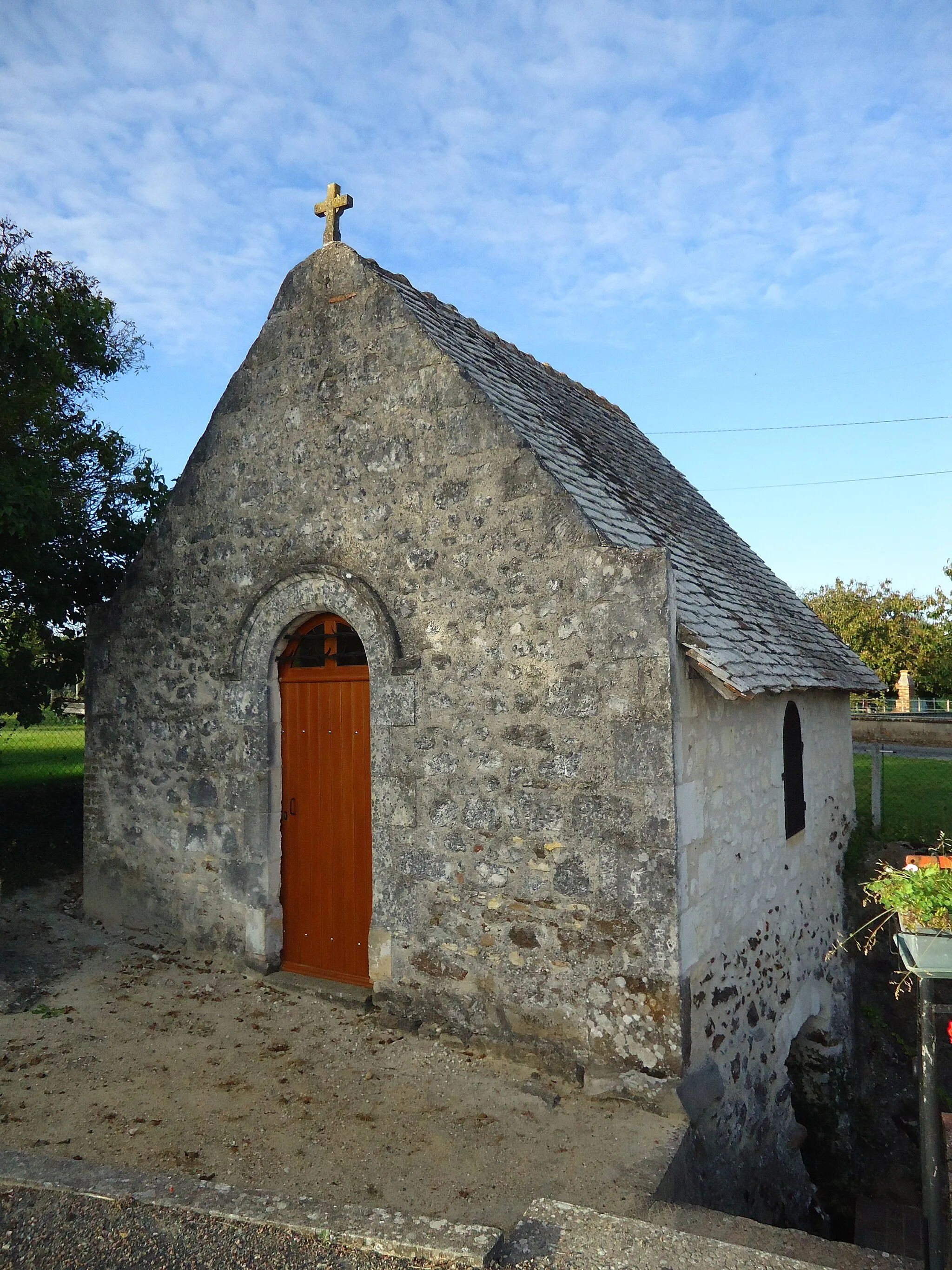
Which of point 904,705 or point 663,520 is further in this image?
point 904,705

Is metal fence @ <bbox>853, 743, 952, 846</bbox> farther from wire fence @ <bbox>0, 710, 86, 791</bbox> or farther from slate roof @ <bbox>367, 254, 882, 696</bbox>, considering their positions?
wire fence @ <bbox>0, 710, 86, 791</bbox>

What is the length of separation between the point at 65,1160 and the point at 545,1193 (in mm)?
2343

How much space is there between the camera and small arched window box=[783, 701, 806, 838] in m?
7.89

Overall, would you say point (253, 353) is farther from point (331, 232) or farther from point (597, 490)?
point (597, 490)

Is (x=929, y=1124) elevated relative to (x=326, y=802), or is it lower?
lower

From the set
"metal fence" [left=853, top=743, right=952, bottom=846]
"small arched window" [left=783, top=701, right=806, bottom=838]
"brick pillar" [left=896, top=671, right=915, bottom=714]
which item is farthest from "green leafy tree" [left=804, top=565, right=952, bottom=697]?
"small arched window" [left=783, top=701, right=806, bottom=838]

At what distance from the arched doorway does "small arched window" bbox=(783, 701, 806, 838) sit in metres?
3.90

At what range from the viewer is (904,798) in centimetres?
1220

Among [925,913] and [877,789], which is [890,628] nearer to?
[877,789]

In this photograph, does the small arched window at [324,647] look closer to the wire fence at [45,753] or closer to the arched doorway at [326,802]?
the arched doorway at [326,802]

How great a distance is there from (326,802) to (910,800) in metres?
9.05

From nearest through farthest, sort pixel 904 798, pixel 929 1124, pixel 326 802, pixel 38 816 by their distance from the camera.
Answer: pixel 929 1124, pixel 326 802, pixel 38 816, pixel 904 798

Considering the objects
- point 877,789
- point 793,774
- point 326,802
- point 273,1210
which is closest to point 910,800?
point 877,789

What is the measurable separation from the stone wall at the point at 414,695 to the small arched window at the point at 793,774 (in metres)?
3.18
